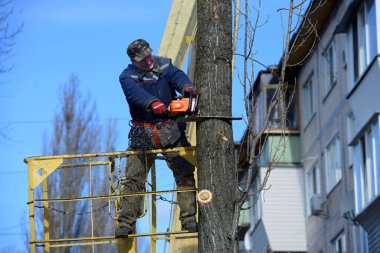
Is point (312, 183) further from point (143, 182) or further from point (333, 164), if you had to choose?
point (143, 182)

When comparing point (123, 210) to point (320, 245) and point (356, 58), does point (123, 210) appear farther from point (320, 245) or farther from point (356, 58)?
point (320, 245)

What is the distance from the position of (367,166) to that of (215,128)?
1627cm

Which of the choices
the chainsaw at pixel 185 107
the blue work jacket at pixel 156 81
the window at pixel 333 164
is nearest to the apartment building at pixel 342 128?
the window at pixel 333 164

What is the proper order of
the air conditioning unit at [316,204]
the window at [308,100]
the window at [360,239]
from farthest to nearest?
1. the window at [308,100]
2. the air conditioning unit at [316,204]
3. the window at [360,239]

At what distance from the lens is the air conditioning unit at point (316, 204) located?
33000 mm

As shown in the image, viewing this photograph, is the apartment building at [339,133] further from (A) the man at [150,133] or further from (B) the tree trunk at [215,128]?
(B) the tree trunk at [215,128]

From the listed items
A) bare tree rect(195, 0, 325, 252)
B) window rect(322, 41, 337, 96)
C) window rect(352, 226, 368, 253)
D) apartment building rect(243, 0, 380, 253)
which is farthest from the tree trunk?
window rect(322, 41, 337, 96)

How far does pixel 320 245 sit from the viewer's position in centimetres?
3425

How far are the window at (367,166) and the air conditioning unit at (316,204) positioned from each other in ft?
24.1

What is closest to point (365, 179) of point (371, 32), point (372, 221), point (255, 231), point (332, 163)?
point (372, 221)

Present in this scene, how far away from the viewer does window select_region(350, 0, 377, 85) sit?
2488 centimetres

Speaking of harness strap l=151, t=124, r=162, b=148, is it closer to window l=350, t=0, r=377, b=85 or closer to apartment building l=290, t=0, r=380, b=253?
apartment building l=290, t=0, r=380, b=253

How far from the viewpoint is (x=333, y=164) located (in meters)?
32.4

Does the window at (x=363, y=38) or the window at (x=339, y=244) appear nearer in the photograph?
the window at (x=363, y=38)
